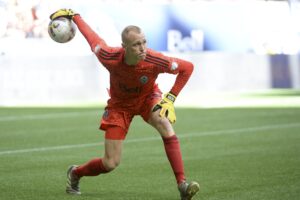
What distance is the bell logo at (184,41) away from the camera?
24.8 meters

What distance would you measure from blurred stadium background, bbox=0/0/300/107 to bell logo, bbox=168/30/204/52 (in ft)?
0.09

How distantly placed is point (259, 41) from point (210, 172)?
1706cm

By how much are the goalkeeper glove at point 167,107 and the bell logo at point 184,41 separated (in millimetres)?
15927

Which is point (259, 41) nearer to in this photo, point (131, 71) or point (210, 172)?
→ point (210, 172)

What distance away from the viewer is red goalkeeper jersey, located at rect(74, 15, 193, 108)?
8750 millimetres

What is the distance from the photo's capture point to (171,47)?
24.8 m

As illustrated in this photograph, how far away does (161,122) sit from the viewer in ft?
28.8

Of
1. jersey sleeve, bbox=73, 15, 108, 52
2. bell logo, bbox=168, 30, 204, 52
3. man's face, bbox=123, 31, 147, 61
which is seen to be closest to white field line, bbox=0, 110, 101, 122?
bell logo, bbox=168, 30, 204, 52

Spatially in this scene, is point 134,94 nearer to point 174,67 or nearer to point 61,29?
point 174,67

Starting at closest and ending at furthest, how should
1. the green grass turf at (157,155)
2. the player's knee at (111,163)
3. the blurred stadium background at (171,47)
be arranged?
the player's knee at (111,163)
the green grass turf at (157,155)
the blurred stadium background at (171,47)

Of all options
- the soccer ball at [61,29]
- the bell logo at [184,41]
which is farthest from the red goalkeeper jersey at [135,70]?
the bell logo at [184,41]

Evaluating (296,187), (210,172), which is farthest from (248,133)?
(296,187)

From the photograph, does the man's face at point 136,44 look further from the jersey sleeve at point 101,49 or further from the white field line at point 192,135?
the white field line at point 192,135

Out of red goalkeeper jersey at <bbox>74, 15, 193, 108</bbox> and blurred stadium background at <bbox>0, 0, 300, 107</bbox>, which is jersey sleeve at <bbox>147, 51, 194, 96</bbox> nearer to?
red goalkeeper jersey at <bbox>74, 15, 193, 108</bbox>
